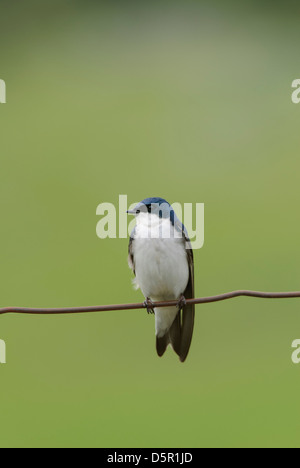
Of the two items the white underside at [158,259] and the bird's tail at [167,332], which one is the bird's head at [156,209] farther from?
the bird's tail at [167,332]

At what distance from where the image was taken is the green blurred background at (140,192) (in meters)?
5.62

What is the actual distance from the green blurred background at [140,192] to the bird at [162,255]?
2.49 meters

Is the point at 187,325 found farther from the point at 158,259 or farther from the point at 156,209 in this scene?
the point at 156,209

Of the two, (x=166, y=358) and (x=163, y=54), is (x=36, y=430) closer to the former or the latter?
(x=166, y=358)

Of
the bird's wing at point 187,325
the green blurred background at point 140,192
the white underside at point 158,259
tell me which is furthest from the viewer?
the green blurred background at point 140,192

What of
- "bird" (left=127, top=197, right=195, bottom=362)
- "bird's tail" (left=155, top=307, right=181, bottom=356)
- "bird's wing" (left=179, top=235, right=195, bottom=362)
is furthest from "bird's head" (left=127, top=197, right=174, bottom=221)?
"bird's tail" (left=155, top=307, right=181, bottom=356)

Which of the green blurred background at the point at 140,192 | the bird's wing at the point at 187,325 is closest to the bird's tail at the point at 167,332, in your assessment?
the bird's wing at the point at 187,325

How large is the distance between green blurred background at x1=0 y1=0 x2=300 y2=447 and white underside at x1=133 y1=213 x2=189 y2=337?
2.56 metres

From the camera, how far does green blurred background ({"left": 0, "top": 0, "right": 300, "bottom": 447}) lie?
221 inches

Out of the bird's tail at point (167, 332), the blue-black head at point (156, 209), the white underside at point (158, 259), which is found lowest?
the bird's tail at point (167, 332)

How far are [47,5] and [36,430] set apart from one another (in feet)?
31.8

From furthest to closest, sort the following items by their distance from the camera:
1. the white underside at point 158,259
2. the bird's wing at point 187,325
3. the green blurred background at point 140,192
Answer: the green blurred background at point 140,192
the bird's wing at point 187,325
the white underside at point 158,259

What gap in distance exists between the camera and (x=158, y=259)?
2.83 m

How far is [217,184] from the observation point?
8.73 meters
